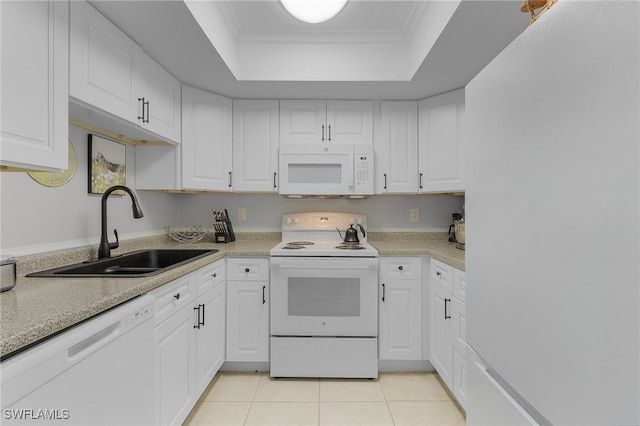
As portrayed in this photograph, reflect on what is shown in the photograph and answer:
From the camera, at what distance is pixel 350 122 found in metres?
2.41

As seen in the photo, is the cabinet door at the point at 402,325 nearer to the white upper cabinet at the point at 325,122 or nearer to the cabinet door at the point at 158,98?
the white upper cabinet at the point at 325,122

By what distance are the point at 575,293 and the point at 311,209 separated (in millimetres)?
2242

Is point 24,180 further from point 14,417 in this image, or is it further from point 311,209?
point 311,209

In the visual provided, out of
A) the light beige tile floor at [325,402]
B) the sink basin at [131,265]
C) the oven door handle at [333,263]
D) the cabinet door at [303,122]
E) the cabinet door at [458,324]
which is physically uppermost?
the cabinet door at [303,122]

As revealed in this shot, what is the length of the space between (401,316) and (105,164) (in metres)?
2.20

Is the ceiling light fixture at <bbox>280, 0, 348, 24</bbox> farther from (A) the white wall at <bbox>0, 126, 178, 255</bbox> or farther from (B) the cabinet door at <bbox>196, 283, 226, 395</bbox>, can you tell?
(B) the cabinet door at <bbox>196, 283, 226, 395</bbox>

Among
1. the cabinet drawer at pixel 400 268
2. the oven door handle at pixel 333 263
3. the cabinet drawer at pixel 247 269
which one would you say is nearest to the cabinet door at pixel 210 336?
the cabinet drawer at pixel 247 269

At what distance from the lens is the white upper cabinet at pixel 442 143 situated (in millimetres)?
2197

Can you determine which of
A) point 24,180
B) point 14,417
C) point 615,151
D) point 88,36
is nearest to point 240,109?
point 88,36

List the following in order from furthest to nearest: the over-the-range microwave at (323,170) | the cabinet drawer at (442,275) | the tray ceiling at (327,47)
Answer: the over-the-range microwave at (323,170) < the cabinet drawer at (442,275) < the tray ceiling at (327,47)

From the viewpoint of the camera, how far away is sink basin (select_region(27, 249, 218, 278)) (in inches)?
50.1

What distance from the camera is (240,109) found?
2402 mm

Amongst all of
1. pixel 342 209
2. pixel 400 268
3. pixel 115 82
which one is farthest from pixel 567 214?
pixel 342 209

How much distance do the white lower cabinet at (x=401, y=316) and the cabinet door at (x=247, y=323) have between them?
821mm
